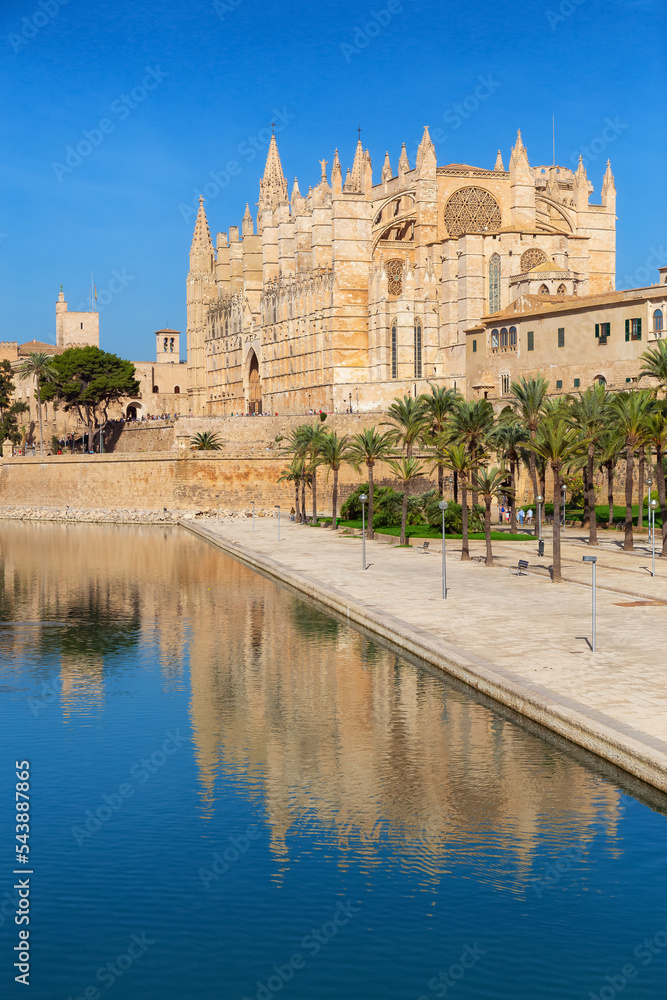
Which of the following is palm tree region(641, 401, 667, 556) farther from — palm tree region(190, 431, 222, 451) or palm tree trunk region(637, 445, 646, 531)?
palm tree region(190, 431, 222, 451)

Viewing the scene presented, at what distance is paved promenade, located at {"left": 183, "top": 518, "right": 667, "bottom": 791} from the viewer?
41.1 feet

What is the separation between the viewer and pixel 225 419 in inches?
2699

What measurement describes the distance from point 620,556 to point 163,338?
95.8m

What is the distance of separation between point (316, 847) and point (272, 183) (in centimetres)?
7701

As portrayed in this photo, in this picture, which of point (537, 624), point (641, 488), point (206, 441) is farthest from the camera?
point (206, 441)

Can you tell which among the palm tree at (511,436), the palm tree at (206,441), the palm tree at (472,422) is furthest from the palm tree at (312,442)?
the palm tree at (206,441)

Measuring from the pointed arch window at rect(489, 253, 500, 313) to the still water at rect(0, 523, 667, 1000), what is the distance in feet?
151

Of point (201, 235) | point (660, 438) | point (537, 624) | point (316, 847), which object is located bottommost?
point (316, 847)

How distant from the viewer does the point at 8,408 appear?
94250mm

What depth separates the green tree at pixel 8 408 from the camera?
8819cm

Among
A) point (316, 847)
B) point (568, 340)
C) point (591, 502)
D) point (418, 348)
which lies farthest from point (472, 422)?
point (418, 348)

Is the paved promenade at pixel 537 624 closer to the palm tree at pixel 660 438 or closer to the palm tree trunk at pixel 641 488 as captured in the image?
the palm tree at pixel 660 438

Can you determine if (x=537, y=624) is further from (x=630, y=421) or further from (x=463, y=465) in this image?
(x=630, y=421)

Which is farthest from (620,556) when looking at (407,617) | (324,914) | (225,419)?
(225,419)
